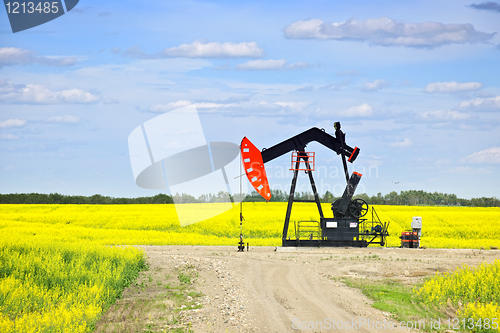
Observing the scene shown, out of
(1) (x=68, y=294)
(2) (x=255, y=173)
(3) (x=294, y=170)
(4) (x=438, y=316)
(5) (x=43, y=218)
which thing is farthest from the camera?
(5) (x=43, y=218)

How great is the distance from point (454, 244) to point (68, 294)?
61.0 ft

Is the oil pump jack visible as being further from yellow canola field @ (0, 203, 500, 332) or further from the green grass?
the green grass

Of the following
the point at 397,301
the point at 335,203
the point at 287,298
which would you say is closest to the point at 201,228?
the point at 335,203

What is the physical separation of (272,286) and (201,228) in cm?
1600

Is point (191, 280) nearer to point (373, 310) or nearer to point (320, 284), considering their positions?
point (320, 284)

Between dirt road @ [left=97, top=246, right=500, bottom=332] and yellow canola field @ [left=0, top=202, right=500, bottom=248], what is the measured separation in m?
4.13

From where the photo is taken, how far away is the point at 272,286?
12031 millimetres

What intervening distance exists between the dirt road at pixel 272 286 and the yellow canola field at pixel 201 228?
13.6 feet

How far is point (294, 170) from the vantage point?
18.5 meters

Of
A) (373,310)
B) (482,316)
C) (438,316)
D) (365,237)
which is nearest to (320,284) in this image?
(373,310)

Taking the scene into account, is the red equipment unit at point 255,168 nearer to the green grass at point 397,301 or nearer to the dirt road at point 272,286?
the dirt road at point 272,286

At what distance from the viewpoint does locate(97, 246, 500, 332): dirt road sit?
356 inches

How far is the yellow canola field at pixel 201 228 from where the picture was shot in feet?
75.8

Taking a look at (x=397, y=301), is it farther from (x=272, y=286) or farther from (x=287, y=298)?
(x=272, y=286)
